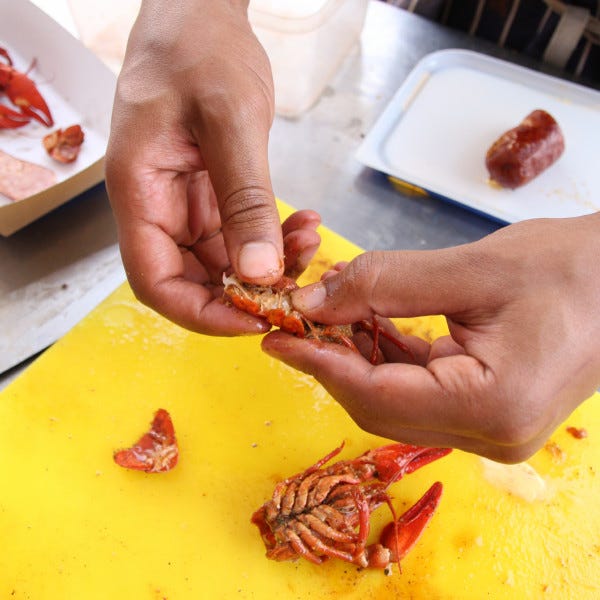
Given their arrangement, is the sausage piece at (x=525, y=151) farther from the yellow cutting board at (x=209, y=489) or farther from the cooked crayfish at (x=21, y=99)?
the cooked crayfish at (x=21, y=99)

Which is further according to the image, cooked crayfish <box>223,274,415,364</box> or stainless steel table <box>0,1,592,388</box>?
stainless steel table <box>0,1,592,388</box>

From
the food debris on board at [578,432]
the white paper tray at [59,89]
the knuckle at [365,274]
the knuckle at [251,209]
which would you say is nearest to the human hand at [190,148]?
the knuckle at [251,209]

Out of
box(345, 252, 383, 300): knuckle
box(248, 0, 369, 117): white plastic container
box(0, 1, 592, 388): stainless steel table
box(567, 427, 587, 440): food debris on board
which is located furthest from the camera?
box(248, 0, 369, 117): white plastic container

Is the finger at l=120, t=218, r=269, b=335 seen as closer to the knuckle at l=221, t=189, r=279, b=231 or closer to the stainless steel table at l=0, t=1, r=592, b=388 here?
the knuckle at l=221, t=189, r=279, b=231

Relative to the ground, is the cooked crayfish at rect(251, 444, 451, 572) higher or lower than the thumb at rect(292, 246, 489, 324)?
lower

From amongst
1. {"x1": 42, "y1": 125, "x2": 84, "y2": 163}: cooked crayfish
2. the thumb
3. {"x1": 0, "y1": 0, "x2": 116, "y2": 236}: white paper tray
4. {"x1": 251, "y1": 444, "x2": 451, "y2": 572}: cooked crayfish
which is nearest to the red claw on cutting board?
{"x1": 251, "y1": 444, "x2": 451, "y2": 572}: cooked crayfish

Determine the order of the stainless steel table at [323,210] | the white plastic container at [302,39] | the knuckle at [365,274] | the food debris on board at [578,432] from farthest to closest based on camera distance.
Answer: the white plastic container at [302,39], the stainless steel table at [323,210], the food debris on board at [578,432], the knuckle at [365,274]

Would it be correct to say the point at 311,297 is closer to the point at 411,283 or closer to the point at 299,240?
the point at 411,283

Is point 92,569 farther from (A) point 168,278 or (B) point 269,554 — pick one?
(A) point 168,278
